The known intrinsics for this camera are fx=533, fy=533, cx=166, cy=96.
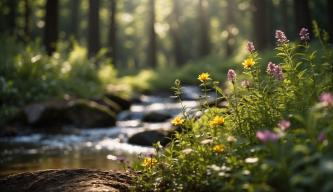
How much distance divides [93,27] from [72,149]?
1621 centimetres

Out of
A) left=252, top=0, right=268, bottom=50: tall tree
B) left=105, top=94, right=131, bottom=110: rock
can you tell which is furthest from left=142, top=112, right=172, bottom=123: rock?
left=252, top=0, right=268, bottom=50: tall tree

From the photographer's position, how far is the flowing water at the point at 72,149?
8.52 m

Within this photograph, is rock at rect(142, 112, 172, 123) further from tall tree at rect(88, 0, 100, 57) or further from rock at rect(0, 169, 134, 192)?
tall tree at rect(88, 0, 100, 57)

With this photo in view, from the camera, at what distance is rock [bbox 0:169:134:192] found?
4.60 meters

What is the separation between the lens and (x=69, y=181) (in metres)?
4.79

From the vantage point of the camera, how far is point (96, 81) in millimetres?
18969

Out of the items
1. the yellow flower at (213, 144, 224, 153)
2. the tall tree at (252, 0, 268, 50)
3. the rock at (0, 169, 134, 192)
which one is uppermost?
the tall tree at (252, 0, 268, 50)

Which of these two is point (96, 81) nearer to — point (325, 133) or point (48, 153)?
point (48, 153)

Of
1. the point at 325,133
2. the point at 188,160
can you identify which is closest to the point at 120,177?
the point at 188,160

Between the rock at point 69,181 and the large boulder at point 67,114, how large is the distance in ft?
26.3

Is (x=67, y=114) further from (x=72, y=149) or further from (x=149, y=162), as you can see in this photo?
(x=149, y=162)

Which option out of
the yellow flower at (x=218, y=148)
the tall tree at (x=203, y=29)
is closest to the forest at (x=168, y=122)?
the yellow flower at (x=218, y=148)

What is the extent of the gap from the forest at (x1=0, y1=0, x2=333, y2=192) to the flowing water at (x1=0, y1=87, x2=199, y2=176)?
0.07ft

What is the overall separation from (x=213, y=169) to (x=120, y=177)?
169 centimetres
